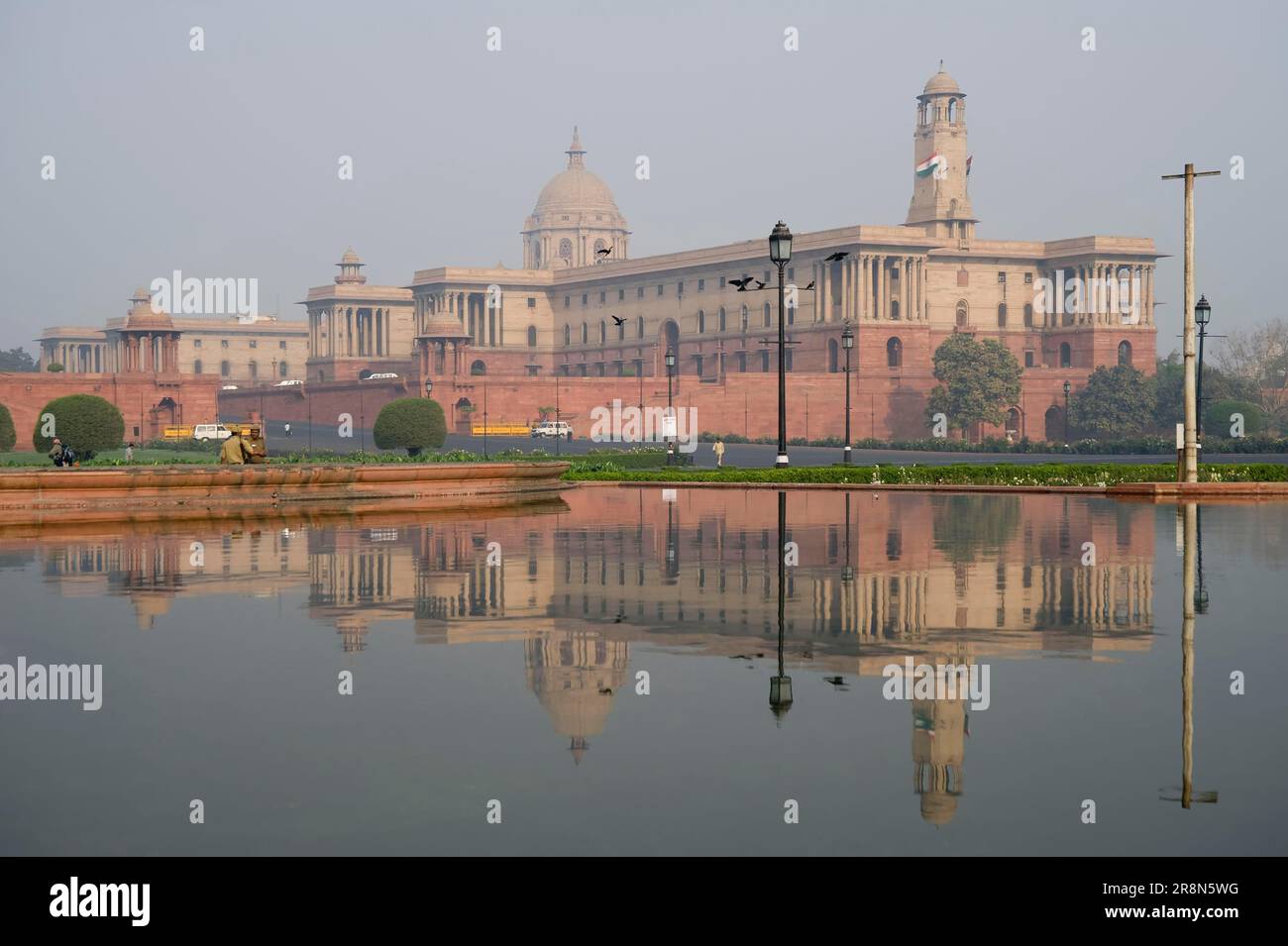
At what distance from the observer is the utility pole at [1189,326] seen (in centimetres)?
3281

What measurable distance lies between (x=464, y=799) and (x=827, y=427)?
102 m

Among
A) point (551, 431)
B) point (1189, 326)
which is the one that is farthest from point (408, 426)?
point (1189, 326)

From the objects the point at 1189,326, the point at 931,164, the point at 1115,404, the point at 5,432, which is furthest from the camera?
the point at 931,164

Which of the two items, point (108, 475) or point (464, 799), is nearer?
point (464, 799)

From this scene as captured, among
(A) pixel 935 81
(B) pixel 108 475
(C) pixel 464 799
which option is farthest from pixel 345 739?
(A) pixel 935 81

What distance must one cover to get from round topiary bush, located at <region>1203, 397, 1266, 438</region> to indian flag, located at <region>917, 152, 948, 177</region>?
36.5 metres

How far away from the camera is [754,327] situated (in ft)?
417

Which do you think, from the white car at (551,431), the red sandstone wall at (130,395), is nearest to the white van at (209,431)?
the red sandstone wall at (130,395)

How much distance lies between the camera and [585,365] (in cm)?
14350

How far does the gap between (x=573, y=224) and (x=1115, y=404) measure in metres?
90.2

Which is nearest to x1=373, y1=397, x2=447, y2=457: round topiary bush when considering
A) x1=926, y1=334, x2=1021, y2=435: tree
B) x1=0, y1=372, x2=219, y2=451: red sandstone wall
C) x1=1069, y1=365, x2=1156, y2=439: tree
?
x1=0, y1=372, x2=219, y2=451: red sandstone wall

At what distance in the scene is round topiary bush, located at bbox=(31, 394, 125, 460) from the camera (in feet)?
194

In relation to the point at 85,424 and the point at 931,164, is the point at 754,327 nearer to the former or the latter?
the point at 931,164
